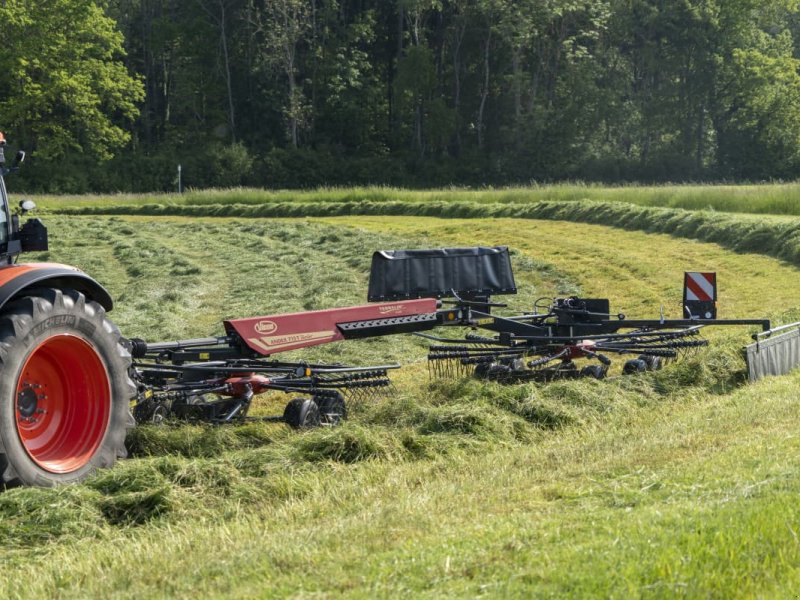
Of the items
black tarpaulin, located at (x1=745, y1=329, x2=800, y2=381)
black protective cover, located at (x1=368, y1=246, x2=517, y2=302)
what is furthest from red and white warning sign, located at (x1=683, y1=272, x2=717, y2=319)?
black protective cover, located at (x1=368, y1=246, x2=517, y2=302)

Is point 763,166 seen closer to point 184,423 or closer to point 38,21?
point 38,21

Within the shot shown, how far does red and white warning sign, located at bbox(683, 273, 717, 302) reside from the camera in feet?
38.0

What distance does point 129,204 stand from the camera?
38594 millimetres

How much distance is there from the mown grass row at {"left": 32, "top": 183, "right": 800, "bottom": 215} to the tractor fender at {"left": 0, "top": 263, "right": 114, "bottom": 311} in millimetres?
21226

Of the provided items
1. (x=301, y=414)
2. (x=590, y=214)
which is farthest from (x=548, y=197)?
(x=301, y=414)

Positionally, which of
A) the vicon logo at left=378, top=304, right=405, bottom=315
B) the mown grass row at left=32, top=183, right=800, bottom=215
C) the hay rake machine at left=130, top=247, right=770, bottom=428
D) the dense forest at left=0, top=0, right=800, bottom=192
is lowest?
the hay rake machine at left=130, top=247, right=770, bottom=428

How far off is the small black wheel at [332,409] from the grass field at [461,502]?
145 millimetres

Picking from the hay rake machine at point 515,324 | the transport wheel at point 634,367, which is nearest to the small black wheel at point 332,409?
the hay rake machine at point 515,324

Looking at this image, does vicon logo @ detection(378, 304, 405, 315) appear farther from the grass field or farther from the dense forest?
the dense forest

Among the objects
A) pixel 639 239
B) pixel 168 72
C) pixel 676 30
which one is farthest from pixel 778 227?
pixel 168 72

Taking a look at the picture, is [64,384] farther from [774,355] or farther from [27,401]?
[774,355]

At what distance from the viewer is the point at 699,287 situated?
11.7 meters

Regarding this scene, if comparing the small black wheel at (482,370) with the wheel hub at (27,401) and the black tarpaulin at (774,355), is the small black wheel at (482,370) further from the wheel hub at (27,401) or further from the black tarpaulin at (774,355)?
the wheel hub at (27,401)

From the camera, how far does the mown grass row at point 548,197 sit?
26953mm
